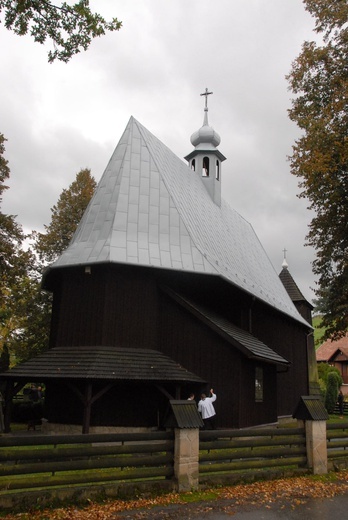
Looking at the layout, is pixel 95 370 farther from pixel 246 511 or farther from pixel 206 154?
pixel 206 154

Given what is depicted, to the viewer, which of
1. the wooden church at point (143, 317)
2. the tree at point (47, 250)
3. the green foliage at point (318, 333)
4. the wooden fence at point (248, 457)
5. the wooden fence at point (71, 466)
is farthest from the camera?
the tree at point (47, 250)

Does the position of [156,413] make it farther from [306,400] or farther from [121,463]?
[121,463]

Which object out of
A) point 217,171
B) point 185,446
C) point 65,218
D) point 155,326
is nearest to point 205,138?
point 217,171

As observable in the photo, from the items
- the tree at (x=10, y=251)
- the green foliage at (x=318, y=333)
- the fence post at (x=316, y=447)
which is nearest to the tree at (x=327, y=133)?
the green foliage at (x=318, y=333)

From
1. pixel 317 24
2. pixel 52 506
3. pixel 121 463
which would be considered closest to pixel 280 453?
pixel 121 463

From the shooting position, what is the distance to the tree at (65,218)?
2866 cm

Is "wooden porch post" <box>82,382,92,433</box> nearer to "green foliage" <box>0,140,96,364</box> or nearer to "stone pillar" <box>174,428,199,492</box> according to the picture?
"stone pillar" <box>174,428,199,492</box>

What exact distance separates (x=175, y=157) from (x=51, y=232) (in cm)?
1059

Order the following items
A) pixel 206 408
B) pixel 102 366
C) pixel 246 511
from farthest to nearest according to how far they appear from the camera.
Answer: pixel 206 408
pixel 102 366
pixel 246 511

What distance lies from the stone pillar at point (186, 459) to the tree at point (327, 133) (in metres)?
11.7

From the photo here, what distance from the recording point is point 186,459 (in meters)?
7.98

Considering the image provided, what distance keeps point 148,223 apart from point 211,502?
33.2 ft

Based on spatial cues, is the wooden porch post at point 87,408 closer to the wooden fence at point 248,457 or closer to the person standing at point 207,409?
the person standing at point 207,409

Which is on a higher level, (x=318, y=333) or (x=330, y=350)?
(x=318, y=333)
